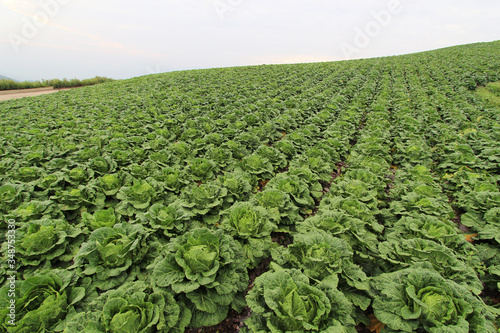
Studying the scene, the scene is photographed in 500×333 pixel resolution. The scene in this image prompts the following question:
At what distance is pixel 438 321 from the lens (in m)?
2.17

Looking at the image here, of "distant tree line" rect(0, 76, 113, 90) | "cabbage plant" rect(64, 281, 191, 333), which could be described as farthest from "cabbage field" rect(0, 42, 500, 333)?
"distant tree line" rect(0, 76, 113, 90)

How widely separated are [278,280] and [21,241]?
12.7 feet

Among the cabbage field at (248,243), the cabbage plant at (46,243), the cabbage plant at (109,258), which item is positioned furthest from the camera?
the cabbage plant at (46,243)

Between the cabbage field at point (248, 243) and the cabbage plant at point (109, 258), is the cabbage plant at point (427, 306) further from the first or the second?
the cabbage plant at point (109, 258)

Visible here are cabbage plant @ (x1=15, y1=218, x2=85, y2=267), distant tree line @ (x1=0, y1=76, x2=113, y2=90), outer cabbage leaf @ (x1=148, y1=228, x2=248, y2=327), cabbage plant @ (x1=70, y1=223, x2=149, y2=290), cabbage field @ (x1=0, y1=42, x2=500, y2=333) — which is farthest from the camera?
distant tree line @ (x1=0, y1=76, x2=113, y2=90)

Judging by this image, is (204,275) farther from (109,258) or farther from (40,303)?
(40,303)

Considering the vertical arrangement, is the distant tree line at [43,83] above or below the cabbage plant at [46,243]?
above

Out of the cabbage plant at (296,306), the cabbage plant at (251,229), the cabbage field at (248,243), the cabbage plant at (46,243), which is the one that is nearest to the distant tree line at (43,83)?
the cabbage field at (248,243)

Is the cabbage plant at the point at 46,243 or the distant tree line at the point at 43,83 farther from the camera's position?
the distant tree line at the point at 43,83

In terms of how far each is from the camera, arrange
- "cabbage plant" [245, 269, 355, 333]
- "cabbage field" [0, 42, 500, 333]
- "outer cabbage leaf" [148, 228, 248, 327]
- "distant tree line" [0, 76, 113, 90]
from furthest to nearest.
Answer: "distant tree line" [0, 76, 113, 90] < "outer cabbage leaf" [148, 228, 248, 327] < "cabbage field" [0, 42, 500, 333] < "cabbage plant" [245, 269, 355, 333]

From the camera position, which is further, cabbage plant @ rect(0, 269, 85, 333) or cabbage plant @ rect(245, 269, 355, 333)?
cabbage plant @ rect(0, 269, 85, 333)

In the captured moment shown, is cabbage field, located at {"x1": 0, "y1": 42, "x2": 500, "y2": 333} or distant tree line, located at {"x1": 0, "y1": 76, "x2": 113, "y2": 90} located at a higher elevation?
distant tree line, located at {"x1": 0, "y1": 76, "x2": 113, "y2": 90}

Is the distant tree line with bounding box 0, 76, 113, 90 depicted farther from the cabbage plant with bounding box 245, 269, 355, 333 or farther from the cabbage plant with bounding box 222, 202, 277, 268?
the cabbage plant with bounding box 245, 269, 355, 333

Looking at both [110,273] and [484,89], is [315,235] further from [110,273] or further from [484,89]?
[484,89]
